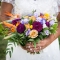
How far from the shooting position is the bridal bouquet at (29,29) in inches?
130

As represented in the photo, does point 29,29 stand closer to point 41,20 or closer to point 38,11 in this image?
point 41,20

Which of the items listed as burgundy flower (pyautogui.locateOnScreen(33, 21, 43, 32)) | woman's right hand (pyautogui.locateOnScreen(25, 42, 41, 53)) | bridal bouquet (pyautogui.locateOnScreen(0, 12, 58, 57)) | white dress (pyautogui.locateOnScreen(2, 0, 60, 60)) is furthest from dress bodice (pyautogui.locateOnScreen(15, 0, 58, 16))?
woman's right hand (pyautogui.locateOnScreen(25, 42, 41, 53))

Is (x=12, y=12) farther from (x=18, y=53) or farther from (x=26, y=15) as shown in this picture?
(x=18, y=53)

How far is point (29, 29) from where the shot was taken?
332 centimetres

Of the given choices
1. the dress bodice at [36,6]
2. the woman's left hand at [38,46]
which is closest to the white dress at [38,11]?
the dress bodice at [36,6]

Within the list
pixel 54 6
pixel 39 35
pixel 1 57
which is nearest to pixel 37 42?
pixel 39 35

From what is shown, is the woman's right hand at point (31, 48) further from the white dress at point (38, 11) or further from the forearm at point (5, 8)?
the forearm at point (5, 8)

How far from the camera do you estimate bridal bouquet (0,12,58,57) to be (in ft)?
10.8

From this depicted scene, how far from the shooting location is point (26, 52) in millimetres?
3588

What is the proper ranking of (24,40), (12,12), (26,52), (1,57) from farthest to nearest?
(1,57) → (12,12) → (26,52) → (24,40)

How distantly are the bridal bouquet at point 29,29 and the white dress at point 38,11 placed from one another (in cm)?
22

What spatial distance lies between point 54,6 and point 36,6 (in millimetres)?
236

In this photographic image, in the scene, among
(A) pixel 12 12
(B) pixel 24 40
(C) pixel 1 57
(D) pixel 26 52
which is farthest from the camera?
(C) pixel 1 57

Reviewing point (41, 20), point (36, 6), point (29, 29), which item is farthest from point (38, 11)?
point (29, 29)
